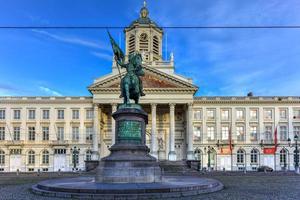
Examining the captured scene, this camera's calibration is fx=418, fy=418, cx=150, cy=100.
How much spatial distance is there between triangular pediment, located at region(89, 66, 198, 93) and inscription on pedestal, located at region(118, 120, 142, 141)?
49081 mm

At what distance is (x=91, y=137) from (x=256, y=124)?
3092 centimetres

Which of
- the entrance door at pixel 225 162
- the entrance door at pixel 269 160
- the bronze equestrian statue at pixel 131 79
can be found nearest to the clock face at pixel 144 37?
the entrance door at pixel 225 162

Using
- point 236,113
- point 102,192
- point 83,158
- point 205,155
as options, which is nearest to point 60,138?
point 83,158

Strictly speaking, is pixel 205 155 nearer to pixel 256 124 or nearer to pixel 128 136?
pixel 256 124

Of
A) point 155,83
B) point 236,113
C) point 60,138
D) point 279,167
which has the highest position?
point 155,83

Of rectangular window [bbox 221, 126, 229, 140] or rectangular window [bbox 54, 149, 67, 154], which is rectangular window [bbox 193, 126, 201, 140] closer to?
rectangular window [bbox 221, 126, 229, 140]

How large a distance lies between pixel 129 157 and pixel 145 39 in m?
65.3

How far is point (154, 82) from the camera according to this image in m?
72.5

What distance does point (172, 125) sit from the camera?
71000 millimetres

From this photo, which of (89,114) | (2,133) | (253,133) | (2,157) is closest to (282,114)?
(253,133)

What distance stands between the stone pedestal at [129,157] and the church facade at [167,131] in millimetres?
52589

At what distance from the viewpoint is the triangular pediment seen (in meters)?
71.5

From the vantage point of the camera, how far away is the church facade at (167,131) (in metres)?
76.8

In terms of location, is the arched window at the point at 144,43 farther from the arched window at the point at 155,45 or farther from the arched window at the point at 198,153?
the arched window at the point at 198,153
